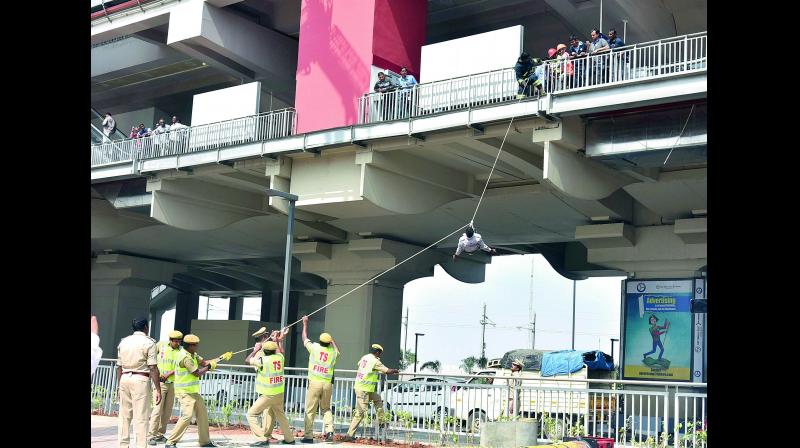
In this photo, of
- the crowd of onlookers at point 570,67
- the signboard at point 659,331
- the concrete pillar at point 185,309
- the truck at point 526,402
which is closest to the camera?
the truck at point 526,402

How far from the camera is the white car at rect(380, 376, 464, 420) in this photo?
652 inches

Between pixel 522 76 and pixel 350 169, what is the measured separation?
6.04 meters

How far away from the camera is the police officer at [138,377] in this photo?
11.5 m

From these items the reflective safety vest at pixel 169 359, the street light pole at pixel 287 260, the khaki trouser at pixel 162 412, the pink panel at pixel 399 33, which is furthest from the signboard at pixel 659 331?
the reflective safety vest at pixel 169 359

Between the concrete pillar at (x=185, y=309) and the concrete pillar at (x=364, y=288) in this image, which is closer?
the concrete pillar at (x=364, y=288)

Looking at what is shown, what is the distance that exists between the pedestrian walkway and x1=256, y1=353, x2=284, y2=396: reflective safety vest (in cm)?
124

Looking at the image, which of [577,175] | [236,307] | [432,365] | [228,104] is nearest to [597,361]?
[577,175]

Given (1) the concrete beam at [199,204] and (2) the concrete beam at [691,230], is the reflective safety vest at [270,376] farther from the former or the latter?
(1) the concrete beam at [199,204]

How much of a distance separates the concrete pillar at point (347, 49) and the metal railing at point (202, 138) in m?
0.74

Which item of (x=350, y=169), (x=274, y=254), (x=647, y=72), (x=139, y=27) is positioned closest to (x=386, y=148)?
(x=350, y=169)

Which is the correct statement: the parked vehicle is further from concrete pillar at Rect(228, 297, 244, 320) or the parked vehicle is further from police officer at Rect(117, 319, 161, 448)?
concrete pillar at Rect(228, 297, 244, 320)

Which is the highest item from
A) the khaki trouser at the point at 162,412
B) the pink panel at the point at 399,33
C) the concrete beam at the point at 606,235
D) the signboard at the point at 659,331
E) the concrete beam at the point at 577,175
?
the pink panel at the point at 399,33

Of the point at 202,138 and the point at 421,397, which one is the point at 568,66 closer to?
the point at 421,397

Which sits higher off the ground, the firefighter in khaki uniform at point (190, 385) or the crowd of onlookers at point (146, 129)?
the crowd of onlookers at point (146, 129)
